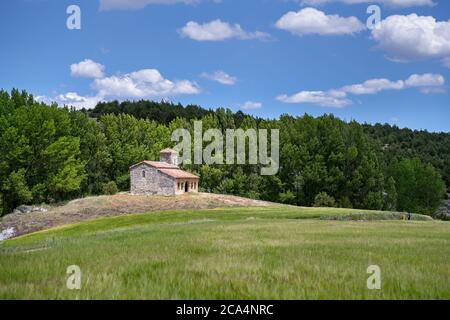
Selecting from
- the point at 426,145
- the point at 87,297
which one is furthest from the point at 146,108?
the point at 87,297

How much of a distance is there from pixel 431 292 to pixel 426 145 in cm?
16430

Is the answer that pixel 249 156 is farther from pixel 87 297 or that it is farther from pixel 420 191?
pixel 87 297

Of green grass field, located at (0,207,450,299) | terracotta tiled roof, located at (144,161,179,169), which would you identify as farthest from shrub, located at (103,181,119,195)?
green grass field, located at (0,207,450,299)

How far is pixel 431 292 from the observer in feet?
30.6

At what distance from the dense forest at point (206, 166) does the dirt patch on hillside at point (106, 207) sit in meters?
10.4

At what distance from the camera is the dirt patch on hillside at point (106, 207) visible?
60106 millimetres

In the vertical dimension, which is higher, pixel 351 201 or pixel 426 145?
pixel 426 145

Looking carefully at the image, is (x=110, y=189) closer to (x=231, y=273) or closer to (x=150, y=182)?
(x=150, y=182)

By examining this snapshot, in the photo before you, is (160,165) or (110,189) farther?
(110,189)

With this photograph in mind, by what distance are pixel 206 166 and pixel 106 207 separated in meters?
31.8

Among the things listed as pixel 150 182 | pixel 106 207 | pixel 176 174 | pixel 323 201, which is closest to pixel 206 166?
pixel 176 174

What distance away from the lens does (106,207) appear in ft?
225
